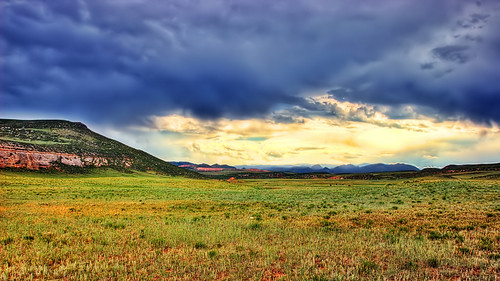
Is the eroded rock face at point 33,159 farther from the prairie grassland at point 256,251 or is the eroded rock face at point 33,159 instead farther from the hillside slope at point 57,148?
the prairie grassland at point 256,251

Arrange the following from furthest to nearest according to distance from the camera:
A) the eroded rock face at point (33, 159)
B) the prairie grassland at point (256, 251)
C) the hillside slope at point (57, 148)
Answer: the hillside slope at point (57, 148)
the eroded rock face at point (33, 159)
the prairie grassland at point (256, 251)

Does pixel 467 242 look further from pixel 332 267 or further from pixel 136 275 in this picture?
pixel 136 275

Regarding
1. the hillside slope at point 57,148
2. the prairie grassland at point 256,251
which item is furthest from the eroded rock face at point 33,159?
the prairie grassland at point 256,251

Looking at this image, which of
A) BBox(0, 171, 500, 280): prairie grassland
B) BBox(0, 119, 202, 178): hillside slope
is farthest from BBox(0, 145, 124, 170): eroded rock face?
BBox(0, 171, 500, 280): prairie grassland

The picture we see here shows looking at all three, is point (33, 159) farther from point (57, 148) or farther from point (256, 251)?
point (256, 251)

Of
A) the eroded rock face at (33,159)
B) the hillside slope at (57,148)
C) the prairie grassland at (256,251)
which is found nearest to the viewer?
the prairie grassland at (256,251)

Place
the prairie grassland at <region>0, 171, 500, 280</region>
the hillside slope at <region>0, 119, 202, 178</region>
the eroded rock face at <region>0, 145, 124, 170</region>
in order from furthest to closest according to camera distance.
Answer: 1. the hillside slope at <region>0, 119, 202, 178</region>
2. the eroded rock face at <region>0, 145, 124, 170</region>
3. the prairie grassland at <region>0, 171, 500, 280</region>

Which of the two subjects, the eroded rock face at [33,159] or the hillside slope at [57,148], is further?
the hillside slope at [57,148]

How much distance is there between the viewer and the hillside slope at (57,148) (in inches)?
4503

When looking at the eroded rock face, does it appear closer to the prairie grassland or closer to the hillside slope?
the hillside slope

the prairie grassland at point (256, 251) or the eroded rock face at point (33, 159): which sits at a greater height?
the eroded rock face at point (33, 159)

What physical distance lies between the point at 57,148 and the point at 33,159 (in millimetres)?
20284

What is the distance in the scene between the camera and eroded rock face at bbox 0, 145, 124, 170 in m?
108

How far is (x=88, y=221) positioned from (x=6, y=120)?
21981 cm
